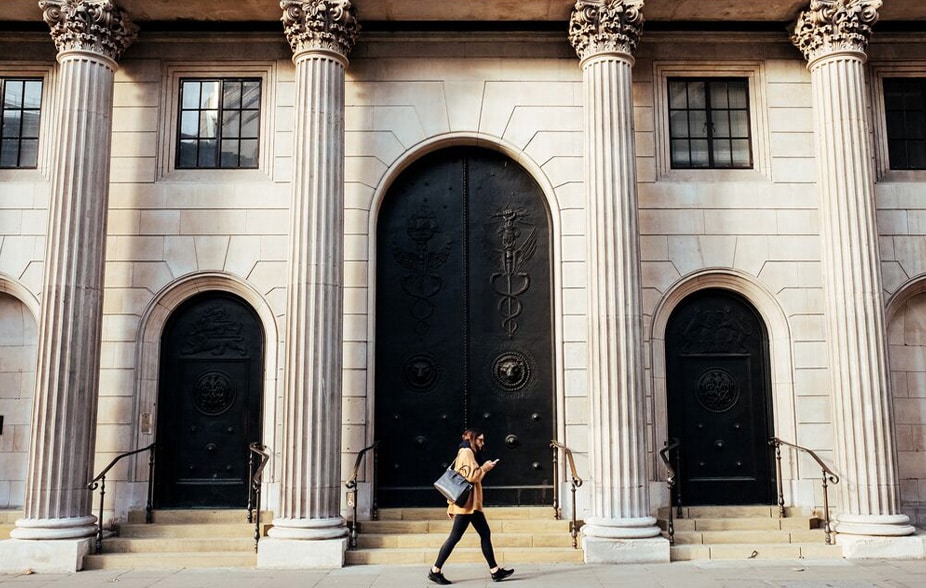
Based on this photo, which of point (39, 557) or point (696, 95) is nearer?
point (39, 557)

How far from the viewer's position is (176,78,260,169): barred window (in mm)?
13461

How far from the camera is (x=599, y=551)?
11047 millimetres

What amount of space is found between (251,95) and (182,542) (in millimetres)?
7282

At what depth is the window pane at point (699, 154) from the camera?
1359 centimetres

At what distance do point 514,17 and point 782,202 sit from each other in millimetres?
5381

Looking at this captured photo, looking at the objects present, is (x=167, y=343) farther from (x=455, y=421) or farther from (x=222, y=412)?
(x=455, y=421)

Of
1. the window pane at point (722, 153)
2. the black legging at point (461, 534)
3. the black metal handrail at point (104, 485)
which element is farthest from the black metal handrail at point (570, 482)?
the black metal handrail at point (104, 485)

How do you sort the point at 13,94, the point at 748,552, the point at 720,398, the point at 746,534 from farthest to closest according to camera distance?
the point at 13,94 < the point at 720,398 < the point at 746,534 < the point at 748,552

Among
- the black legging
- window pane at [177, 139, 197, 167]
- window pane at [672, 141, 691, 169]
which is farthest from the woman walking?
window pane at [177, 139, 197, 167]

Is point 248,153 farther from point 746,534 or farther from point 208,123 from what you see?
point 746,534

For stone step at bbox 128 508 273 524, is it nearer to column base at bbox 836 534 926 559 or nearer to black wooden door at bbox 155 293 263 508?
black wooden door at bbox 155 293 263 508

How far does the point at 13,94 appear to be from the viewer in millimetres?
13586

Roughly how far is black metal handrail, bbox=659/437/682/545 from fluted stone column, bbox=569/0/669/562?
333 millimetres

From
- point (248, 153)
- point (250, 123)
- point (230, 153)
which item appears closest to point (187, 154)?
point (230, 153)
